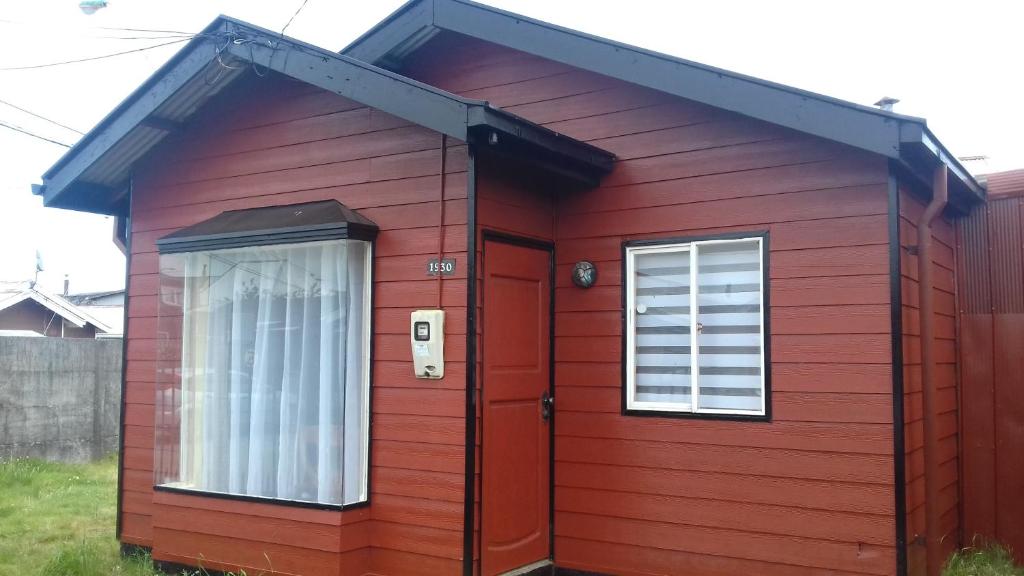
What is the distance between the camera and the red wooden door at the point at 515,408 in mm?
5070

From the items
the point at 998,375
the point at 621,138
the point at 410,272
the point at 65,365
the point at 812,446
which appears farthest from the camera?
the point at 65,365

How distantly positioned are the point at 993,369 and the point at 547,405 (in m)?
3.18

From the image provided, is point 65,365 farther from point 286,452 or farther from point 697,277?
point 697,277

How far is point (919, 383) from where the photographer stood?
516cm

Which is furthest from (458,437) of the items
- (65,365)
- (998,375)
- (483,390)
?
(65,365)

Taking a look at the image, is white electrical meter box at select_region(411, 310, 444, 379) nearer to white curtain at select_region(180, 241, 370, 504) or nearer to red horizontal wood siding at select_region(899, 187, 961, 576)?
white curtain at select_region(180, 241, 370, 504)

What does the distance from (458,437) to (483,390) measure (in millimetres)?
295

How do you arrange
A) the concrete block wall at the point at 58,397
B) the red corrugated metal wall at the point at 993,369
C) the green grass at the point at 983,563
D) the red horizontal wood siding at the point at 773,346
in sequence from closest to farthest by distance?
the red horizontal wood siding at the point at 773,346 → the green grass at the point at 983,563 → the red corrugated metal wall at the point at 993,369 → the concrete block wall at the point at 58,397

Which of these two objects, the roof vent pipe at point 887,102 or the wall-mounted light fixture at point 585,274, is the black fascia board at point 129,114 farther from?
the roof vent pipe at point 887,102

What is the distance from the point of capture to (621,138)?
5617mm

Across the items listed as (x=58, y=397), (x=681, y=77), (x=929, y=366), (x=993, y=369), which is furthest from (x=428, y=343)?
(x=58, y=397)

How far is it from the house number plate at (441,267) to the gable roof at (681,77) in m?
1.54

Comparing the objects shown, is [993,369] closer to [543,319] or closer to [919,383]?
[919,383]

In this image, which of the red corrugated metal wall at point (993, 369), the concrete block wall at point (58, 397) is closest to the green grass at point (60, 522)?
the concrete block wall at point (58, 397)
